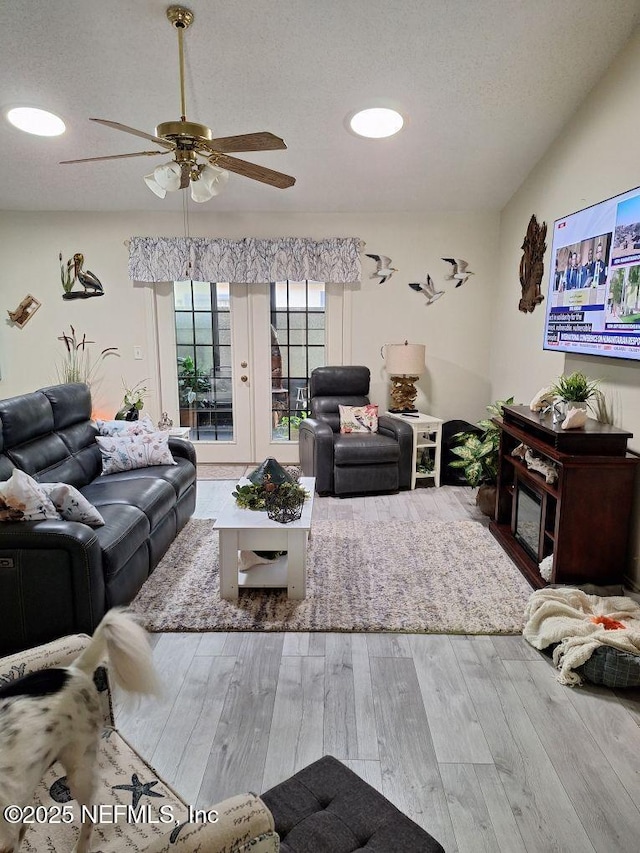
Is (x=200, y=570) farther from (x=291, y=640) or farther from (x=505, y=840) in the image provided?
(x=505, y=840)

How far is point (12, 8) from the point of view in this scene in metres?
2.71

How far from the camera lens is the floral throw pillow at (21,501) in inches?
86.4

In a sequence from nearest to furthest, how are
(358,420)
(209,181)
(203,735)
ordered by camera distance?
(203,735) → (209,181) → (358,420)

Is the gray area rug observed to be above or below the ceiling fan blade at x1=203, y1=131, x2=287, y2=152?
below

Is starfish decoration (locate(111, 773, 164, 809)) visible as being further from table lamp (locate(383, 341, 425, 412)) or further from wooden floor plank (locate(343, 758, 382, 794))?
table lamp (locate(383, 341, 425, 412))

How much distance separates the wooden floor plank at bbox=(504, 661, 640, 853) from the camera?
1.51 m

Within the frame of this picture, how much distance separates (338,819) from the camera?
4.04ft

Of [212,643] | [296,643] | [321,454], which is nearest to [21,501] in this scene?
[212,643]

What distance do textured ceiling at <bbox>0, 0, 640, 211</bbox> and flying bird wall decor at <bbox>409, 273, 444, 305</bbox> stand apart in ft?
3.18

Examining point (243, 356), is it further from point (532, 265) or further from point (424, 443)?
point (532, 265)

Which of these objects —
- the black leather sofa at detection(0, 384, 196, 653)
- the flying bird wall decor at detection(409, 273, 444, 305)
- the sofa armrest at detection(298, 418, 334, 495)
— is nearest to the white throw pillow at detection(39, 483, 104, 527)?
the black leather sofa at detection(0, 384, 196, 653)

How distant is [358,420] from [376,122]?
234 cm

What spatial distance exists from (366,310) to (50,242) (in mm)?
3155

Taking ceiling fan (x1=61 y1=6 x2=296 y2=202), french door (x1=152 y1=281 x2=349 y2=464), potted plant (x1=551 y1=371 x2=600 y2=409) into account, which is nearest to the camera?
ceiling fan (x1=61 y1=6 x2=296 y2=202)
